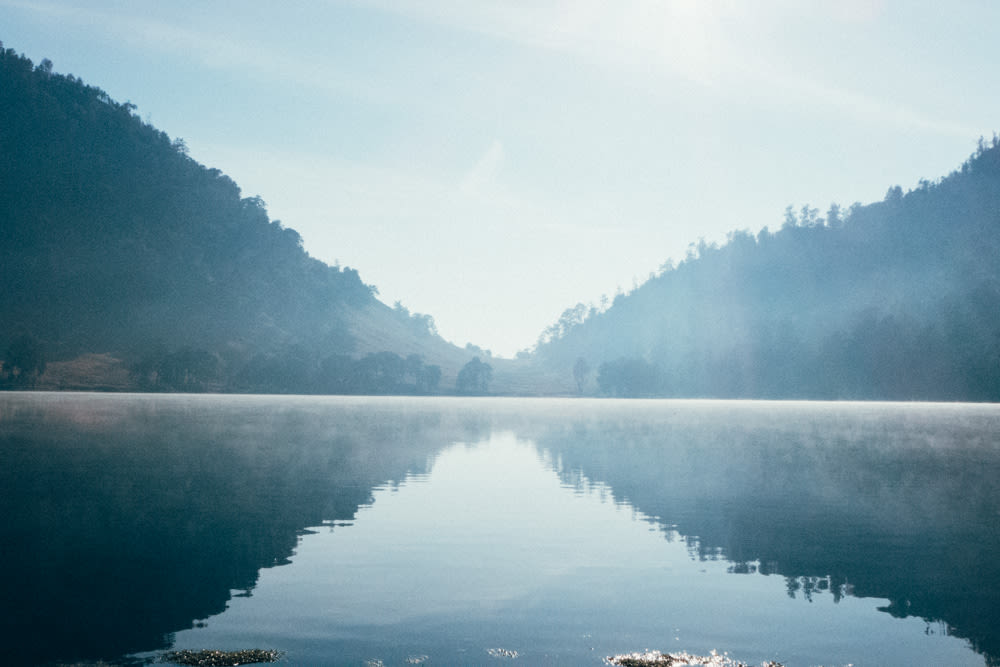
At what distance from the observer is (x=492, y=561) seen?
27.7 metres

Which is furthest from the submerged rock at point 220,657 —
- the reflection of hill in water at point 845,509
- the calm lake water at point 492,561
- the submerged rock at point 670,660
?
the reflection of hill in water at point 845,509

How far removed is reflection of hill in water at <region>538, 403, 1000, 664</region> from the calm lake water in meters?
0.18

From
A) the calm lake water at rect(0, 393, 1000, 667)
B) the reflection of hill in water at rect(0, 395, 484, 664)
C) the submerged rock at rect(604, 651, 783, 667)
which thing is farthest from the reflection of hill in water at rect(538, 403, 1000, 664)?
the reflection of hill in water at rect(0, 395, 484, 664)

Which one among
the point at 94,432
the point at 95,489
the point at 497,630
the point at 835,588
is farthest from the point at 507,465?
the point at 94,432

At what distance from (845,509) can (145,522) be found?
116 feet

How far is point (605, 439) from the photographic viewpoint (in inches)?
3740

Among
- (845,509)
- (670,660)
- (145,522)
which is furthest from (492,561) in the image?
(845,509)

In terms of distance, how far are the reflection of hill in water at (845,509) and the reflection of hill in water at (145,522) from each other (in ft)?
58.4

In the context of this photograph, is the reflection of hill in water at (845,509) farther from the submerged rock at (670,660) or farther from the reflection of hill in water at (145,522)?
the reflection of hill in water at (145,522)

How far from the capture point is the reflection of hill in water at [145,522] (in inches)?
766

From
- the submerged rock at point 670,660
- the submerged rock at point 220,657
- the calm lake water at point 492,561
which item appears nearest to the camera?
the submerged rock at point 220,657

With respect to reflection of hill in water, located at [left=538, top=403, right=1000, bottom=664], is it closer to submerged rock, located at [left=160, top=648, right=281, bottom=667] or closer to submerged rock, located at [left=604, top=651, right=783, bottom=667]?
submerged rock, located at [left=604, top=651, right=783, bottom=667]

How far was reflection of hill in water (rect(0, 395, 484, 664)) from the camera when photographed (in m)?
19.5

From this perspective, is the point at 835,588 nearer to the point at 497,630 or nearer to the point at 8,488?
the point at 497,630
